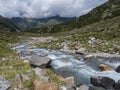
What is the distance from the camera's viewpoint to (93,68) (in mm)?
39500

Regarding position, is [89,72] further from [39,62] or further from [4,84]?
[4,84]

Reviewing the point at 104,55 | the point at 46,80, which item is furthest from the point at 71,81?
the point at 104,55

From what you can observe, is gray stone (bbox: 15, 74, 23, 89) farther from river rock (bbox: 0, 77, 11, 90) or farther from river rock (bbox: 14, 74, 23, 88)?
river rock (bbox: 0, 77, 11, 90)

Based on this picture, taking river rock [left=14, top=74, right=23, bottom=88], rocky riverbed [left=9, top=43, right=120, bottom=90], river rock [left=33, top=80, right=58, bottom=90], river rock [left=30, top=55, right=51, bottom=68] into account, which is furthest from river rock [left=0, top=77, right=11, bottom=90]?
river rock [left=30, top=55, right=51, bottom=68]

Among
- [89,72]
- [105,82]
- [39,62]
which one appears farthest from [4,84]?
[89,72]

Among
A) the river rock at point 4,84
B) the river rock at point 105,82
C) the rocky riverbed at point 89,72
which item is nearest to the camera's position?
the river rock at point 4,84

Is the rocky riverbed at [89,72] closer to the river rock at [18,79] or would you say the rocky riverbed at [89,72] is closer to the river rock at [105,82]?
the river rock at [105,82]

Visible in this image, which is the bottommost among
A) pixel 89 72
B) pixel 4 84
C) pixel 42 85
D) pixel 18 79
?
pixel 89 72

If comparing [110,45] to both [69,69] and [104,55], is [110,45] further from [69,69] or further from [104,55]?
[69,69]

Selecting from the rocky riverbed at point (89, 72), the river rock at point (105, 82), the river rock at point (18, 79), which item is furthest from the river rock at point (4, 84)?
the river rock at point (105, 82)

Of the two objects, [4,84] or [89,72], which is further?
[89,72]

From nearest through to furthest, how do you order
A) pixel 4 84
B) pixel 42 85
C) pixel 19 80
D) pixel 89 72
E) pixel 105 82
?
pixel 42 85 → pixel 4 84 → pixel 19 80 → pixel 105 82 → pixel 89 72

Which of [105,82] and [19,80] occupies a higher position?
[19,80]

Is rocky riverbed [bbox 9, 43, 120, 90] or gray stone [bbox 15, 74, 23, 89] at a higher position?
gray stone [bbox 15, 74, 23, 89]
